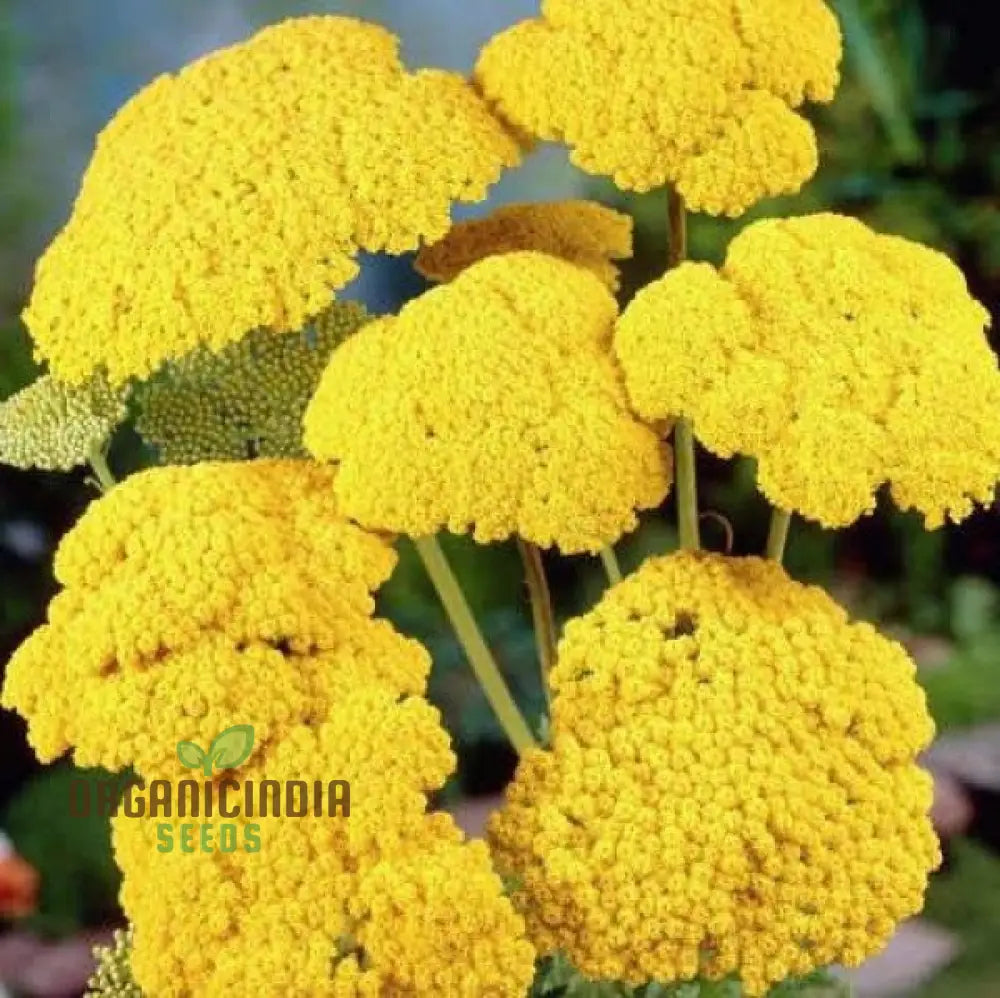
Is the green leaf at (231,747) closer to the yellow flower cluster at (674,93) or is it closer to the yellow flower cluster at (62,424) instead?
the yellow flower cluster at (62,424)

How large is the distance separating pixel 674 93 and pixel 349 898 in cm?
34

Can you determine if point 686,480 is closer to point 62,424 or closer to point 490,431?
point 490,431

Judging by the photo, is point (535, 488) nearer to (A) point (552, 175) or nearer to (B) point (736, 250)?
(B) point (736, 250)

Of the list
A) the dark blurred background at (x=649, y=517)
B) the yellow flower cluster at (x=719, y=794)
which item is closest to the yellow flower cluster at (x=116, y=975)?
the yellow flower cluster at (x=719, y=794)

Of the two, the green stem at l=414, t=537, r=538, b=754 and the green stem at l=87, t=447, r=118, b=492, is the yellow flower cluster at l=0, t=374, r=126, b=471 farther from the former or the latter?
the green stem at l=414, t=537, r=538, b=754

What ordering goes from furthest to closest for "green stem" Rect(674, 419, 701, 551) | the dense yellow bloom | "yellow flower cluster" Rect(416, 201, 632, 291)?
"yellow flower cluster" Rect(416, 201, 632, 291) → "green stem" Rect(674, 419, 701, 551) → the dense yellow bloom

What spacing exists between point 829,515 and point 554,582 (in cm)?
115

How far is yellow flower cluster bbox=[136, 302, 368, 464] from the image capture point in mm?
821

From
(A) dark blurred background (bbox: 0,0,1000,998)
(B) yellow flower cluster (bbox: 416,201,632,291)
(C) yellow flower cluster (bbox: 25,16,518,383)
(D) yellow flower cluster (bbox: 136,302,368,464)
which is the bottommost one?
(A) dark blurred background (bbox: 0,0,1000,998)

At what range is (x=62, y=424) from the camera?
79 centimetres

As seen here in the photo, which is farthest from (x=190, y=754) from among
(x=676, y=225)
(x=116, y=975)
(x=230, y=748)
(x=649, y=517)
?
(x=649, y=517)

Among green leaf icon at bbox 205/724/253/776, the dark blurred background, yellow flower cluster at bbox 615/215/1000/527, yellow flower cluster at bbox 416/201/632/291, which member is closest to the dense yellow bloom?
green leaf icon at bbox 205/724/253/776

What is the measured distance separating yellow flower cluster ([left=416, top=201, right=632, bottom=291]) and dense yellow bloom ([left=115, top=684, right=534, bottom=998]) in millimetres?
260

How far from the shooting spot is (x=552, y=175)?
1917 millimetres
